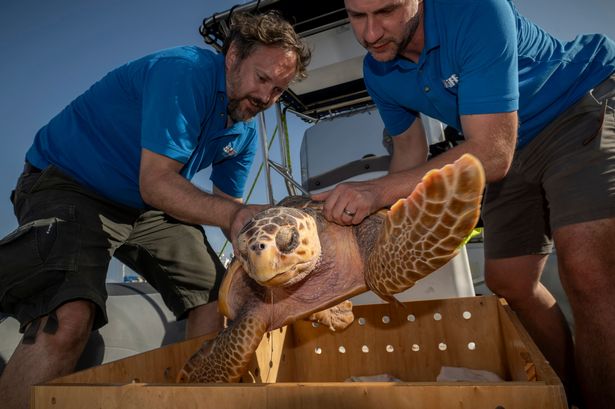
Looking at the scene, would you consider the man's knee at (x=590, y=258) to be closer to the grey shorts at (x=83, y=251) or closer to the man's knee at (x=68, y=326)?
the grey shorts at (x=83, y=251)

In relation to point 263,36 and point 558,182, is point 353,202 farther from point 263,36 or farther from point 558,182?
point 263,36

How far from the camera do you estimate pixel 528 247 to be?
164cm

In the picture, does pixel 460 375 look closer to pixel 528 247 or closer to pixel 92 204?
pixel 528 247

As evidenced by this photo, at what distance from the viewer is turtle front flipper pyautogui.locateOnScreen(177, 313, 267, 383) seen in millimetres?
1144

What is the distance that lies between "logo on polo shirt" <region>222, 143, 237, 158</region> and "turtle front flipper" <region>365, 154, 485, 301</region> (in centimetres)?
111

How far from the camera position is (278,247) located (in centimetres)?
104

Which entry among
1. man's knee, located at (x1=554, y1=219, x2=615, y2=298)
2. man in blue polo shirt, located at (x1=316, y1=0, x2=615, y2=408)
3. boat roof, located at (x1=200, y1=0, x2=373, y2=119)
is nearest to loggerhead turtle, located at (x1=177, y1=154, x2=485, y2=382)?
man in blue polo shirt, located at (x1=316, y1=0, x2=615, y2=408)

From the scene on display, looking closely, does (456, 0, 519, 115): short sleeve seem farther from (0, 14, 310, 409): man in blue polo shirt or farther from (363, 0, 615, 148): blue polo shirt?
(0, 14, 310, 409): man in blue polo shirt

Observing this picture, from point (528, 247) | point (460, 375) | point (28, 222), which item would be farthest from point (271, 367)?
point (528, 247)

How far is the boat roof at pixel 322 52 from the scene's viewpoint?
2504 millimetres

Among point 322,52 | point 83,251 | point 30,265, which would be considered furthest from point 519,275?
point 322,52

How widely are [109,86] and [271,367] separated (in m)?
1.38

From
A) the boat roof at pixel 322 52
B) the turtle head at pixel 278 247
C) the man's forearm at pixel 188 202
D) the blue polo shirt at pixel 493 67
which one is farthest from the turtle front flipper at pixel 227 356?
the boat roof at pixel 322 52

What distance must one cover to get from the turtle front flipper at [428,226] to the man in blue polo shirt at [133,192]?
476mm
